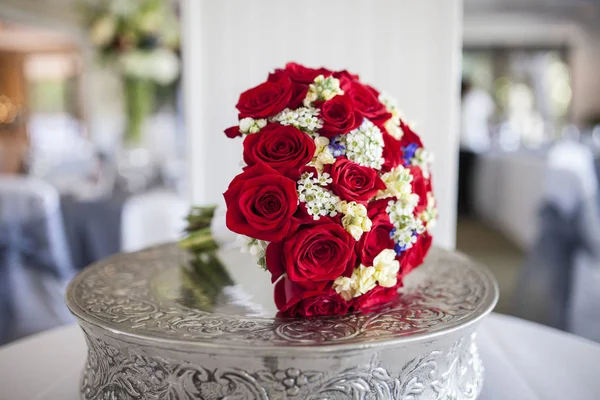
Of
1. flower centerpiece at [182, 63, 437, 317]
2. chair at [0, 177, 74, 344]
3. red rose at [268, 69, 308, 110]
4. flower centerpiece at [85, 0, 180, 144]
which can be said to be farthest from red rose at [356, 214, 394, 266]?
flower centerpiece at [85, 0, 180, 144]

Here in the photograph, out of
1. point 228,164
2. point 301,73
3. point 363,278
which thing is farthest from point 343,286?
point 228,164

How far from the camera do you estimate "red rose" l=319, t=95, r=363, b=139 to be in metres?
0.82

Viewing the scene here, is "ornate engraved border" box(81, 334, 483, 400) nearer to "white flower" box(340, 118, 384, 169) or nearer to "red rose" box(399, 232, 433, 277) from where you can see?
"red rose" box(399, 232, 433, 277)

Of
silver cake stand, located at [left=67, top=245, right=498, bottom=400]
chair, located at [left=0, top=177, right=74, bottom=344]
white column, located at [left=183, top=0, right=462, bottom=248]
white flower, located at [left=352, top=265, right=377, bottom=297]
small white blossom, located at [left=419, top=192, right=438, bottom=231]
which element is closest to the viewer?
silver cake stand, located at [left=67, top=245, right=498, bottom=400]

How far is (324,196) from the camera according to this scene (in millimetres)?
782

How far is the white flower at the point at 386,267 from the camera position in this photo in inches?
31.8

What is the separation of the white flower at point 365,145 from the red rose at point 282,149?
0.06 m

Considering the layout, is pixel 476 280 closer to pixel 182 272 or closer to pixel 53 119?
pixel 182 272

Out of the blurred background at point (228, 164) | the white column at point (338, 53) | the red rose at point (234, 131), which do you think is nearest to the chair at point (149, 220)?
the blurred background at point (228, 164)

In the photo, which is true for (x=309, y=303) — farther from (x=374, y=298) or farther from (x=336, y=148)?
(x=336, y=148)

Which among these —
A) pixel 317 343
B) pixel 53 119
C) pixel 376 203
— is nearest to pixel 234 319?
pixel 317 343

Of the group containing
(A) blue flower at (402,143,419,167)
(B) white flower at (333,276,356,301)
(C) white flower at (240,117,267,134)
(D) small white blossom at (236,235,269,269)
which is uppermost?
(C) white flower at (240,117,267,134)

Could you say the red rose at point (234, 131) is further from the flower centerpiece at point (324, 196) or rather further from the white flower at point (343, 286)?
the white flower at point (343, 286)

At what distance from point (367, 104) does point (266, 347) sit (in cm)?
43
